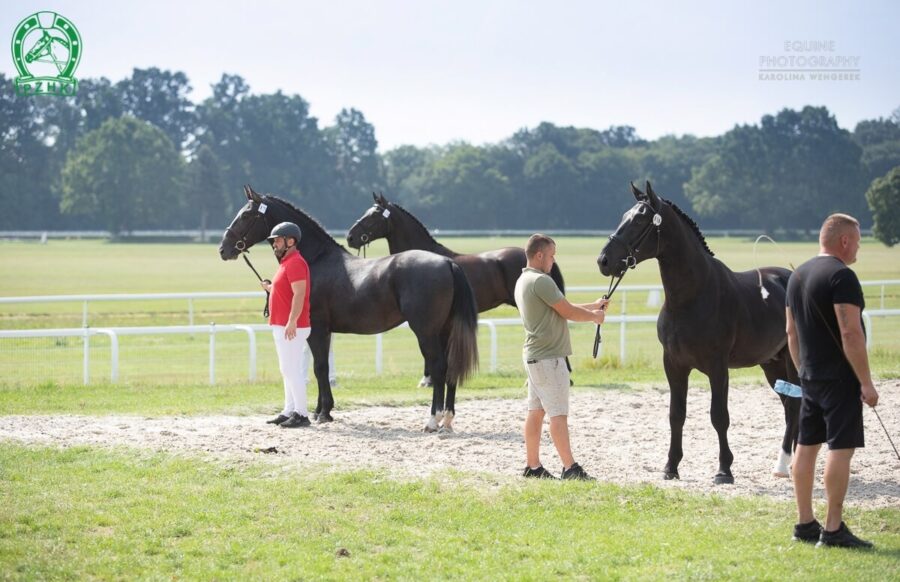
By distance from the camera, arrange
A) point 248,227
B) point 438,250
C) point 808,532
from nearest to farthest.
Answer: point 808,532 → point 248,227 → point 438,250

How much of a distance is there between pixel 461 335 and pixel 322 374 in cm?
159

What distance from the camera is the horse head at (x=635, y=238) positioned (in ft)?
26.4

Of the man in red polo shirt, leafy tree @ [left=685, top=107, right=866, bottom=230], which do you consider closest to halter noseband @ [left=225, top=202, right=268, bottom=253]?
the man in red polo shirt

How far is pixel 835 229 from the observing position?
6.02m

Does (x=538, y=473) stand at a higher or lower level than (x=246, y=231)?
lower

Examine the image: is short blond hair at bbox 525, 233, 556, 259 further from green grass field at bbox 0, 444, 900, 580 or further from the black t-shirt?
the black t-shirt

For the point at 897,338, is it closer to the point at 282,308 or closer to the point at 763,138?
the point at 282,308

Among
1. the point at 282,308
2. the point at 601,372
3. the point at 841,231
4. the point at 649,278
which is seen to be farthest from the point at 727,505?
the point at 649,278

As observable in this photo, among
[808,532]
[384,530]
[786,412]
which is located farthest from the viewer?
[786,412]

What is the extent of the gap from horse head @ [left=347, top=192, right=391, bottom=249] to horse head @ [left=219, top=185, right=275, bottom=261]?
2046 millimetres

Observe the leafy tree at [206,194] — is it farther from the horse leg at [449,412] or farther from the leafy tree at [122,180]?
the horse leg at [449,412]

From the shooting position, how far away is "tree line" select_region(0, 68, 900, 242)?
3196 inches

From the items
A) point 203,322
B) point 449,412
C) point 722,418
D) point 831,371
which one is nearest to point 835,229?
point 831,371

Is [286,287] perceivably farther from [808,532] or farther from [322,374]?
[808,532]
